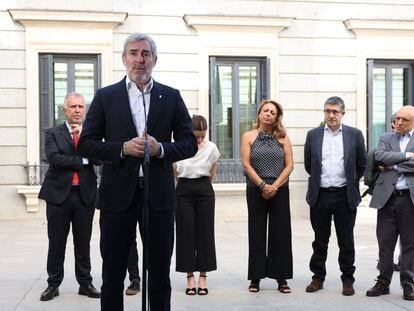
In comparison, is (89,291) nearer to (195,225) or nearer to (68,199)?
(68,199)

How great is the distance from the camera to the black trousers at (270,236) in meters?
6.60

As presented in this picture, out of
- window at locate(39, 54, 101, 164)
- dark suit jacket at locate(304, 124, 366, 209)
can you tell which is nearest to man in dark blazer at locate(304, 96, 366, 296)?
dark suit jacket at locate(304, 124, 366, 209)

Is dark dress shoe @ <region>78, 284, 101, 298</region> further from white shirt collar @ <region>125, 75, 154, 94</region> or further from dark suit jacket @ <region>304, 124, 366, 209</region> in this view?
white shirt collar @ <region>125, 75, 154, 94</region>

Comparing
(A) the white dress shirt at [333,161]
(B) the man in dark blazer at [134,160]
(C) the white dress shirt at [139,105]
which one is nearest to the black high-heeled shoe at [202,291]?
(A) the white dress shirt at [333,161]

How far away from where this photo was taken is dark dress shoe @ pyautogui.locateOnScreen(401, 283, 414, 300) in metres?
6.22

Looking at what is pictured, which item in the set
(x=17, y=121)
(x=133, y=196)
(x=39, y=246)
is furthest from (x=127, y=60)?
(x=17, y=121)

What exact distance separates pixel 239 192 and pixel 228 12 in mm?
3646

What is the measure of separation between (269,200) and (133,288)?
1.59m

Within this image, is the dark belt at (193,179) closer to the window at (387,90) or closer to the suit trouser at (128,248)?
the suit trouser at (128,248)

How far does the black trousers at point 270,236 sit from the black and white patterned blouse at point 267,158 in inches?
6.2

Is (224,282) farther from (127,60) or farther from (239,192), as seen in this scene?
(239,192)

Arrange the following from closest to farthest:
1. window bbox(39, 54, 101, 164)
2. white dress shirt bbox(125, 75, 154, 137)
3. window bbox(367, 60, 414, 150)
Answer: white dress shirt bbox(125, 75, 154, 137), window bbox(39, 54, 101, 164), window bbox(367, 60, 414, 150)

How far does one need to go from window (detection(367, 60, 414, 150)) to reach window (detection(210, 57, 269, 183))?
2.54 m

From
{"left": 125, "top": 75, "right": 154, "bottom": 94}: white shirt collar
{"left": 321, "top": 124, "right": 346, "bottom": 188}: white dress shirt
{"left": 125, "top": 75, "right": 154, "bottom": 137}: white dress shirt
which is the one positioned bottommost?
{"left": 321, "top": 124, "right": 346, "bottom": 188}: white dress shirt
